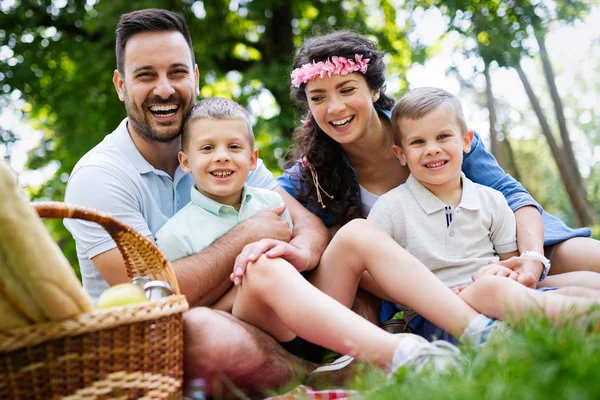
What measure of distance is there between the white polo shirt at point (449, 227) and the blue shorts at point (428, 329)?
0.21 meters

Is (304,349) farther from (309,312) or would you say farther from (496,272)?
(496,272)

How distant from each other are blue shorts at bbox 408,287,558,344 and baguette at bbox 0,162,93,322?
1411mm

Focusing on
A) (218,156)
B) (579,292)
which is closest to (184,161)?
(218,156)

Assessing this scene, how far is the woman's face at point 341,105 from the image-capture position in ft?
10.0

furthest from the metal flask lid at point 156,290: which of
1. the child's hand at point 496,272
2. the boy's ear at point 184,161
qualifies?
the child's hand at point 496,272

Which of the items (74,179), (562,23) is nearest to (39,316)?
(74,179)

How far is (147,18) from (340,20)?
4.87 m

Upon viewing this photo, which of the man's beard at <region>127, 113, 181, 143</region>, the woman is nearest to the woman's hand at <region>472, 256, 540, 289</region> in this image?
→ the woman

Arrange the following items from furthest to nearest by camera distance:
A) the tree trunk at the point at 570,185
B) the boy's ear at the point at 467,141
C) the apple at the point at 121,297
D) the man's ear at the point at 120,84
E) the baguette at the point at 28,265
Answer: the tree trunk at the point at 570,185, the man's ear at the point at 120,84, the boy's ear at the point at 467,141, the apple at the point at 121,297, the baguette at the point at 28,265

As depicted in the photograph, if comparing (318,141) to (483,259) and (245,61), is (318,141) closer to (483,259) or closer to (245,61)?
(483,259)

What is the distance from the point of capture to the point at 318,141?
3.36m

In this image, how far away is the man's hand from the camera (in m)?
2.32

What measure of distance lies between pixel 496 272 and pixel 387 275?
458 mm

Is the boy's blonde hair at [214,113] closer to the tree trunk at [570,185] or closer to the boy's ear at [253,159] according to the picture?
the boy's ear at [253,159]
